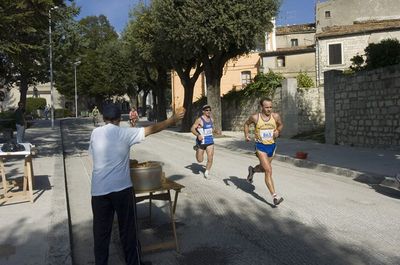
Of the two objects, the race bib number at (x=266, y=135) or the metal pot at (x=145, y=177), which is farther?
the race bib number at (x=266, y=135)

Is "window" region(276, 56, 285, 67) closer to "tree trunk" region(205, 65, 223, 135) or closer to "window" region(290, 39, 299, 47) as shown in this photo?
"window" region(290, 39, 299, 47)

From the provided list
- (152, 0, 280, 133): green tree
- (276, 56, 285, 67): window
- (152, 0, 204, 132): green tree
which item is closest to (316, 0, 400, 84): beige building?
(276, 56, 285, 67): window

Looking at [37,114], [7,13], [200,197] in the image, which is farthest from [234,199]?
[37,114]

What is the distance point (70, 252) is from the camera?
17.8ft

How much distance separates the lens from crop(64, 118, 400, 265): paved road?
531cm

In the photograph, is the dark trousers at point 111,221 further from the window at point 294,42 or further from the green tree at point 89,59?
the window at point 294,42

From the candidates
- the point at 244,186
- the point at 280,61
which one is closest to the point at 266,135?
the point at 244,186

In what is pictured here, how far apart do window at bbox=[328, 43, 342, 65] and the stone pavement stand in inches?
1048

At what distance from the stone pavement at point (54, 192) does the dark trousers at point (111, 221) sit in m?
0.71

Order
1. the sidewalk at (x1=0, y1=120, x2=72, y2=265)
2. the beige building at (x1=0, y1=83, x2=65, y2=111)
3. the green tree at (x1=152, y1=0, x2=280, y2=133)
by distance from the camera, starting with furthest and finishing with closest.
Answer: the beige building at (x1=0, y1=83, x2=65, y2=111) → the green tree at (x1=152, y1=0, x2=280, y2=133) → the sidewalk at (x1=0, y1=120, x2=72, y2=265)

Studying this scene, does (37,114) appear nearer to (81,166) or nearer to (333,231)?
(81,166)

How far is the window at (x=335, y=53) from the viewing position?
139ft

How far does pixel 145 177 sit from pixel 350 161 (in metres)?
8.78

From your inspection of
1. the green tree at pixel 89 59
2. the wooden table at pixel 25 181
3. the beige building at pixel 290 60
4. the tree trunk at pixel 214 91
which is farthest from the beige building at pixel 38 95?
the wooden table at pixel 25 181
